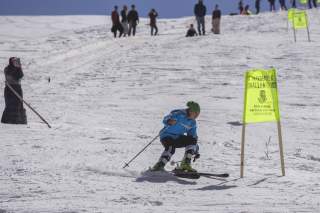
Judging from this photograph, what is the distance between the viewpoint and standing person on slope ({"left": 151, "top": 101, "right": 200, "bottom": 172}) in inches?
375

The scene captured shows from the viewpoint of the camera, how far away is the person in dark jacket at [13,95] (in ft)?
45.4

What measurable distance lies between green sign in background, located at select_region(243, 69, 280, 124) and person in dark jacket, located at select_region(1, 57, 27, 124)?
231 inches

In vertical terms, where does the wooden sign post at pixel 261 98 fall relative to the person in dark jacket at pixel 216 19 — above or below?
below

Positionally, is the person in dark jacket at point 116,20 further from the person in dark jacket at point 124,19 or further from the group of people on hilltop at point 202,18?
the group of people on hilltop at point 202,18

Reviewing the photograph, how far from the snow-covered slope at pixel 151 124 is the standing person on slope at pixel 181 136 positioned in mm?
312

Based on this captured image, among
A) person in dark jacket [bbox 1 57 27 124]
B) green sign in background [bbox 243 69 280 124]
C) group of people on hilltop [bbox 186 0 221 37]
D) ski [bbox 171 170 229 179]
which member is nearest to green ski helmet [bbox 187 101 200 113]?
green sign in background [bbox 243 69 280 124]

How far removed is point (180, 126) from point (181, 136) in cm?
15

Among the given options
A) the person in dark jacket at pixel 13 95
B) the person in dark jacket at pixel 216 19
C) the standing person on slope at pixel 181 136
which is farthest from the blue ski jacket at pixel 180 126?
the person in dark jacket at pixel 216 19

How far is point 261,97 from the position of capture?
9742 millimetres

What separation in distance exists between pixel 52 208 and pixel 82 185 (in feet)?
4.29

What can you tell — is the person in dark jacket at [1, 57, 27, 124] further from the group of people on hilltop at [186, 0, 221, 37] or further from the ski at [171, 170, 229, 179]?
the group of people on hilltop at [186, 0, 221, 37]

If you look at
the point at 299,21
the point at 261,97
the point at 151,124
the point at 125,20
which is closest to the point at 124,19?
the point at 125,20

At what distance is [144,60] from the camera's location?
24.7 metres

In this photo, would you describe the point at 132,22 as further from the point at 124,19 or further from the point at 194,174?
the point at 194,174
